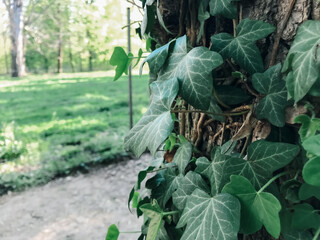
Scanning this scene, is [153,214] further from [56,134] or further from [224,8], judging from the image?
[56,134]

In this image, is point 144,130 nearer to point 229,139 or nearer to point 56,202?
point 229,139

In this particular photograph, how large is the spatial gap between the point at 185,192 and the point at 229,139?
0.15 meters

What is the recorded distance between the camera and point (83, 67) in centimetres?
2777

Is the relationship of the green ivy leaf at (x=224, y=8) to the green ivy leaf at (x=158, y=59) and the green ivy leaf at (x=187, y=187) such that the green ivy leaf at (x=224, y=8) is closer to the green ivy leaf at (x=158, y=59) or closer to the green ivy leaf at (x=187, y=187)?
the green ivy leaf at (x=158, y=59)

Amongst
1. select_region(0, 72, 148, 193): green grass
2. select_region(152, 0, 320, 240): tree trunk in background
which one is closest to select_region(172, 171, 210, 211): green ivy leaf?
select_region(152, 0, 320, 240): tree trunk in background

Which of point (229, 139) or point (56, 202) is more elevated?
point (229, 139)

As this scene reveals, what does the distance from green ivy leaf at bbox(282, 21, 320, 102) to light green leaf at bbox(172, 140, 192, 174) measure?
29 cm

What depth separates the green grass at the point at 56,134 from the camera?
9.68 ft

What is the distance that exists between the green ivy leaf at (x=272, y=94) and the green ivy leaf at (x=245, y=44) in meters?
0.03

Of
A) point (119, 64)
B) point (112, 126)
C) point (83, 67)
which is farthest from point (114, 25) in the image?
point (119, 64)

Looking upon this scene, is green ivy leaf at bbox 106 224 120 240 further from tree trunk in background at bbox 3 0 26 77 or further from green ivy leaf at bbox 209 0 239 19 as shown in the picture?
tree trunk in background at bbox 3 0 26 77

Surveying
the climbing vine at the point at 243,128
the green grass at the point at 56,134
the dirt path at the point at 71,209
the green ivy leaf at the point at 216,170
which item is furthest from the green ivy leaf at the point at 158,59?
the green grass at the point at 56,134

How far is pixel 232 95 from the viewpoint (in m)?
0.61

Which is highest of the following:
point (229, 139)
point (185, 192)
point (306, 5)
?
point (306, 5)
